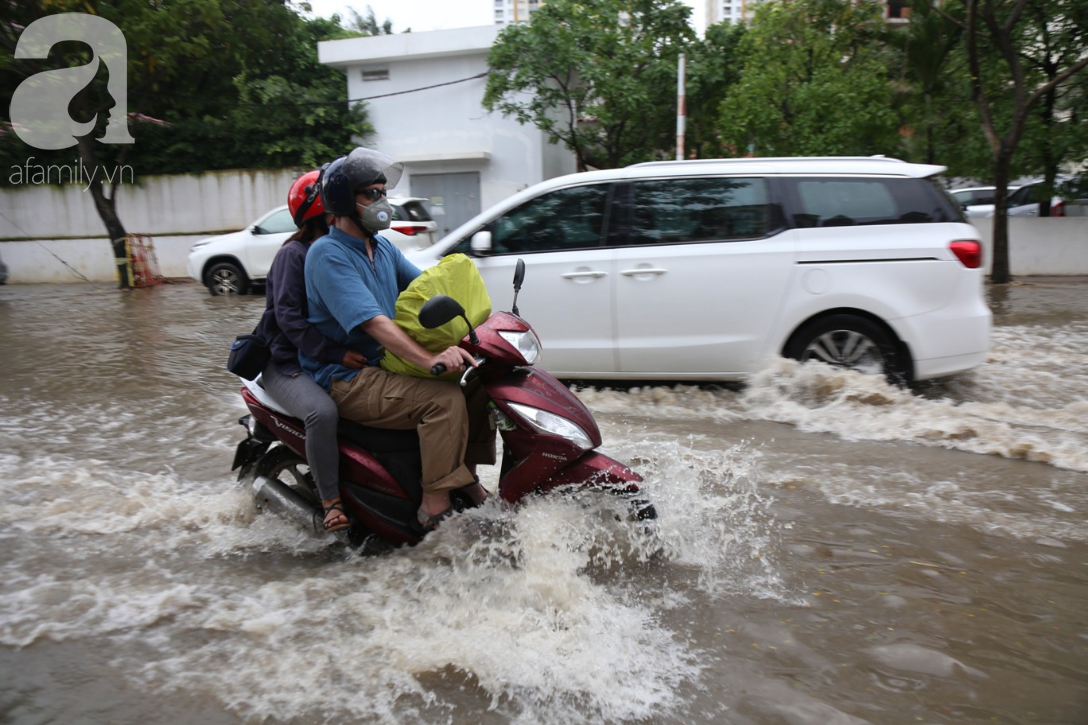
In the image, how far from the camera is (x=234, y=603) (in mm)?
3494

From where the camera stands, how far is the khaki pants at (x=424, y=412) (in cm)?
337

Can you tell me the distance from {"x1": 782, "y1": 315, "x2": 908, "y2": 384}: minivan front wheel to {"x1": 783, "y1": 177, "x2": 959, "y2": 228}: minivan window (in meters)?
0.73

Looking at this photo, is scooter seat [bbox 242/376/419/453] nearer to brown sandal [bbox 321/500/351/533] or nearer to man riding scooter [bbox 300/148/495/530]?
man riding scooter [bbox 300/148/495/530]

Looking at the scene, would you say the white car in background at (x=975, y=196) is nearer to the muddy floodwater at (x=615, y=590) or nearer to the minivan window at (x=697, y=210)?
the minivan window at (x=697, y=210)

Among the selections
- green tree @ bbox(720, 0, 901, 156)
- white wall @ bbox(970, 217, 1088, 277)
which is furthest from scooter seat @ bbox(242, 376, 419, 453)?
white wall @ bbox(970, 217, 1088, 277)

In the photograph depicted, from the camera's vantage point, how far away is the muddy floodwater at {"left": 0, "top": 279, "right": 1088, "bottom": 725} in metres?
2.78

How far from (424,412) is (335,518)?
608mm

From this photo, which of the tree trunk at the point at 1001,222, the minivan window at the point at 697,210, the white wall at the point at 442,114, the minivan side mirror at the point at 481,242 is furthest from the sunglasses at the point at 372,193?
the white wall at the point at 442,114

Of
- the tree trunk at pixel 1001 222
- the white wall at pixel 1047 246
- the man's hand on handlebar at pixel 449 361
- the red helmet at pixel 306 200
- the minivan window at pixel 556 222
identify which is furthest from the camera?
the white wall at pixel 1047 246

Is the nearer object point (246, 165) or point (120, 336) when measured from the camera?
point (120, 336)

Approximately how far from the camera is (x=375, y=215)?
338cm

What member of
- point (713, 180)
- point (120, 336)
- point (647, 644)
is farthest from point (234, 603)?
point (120, 336)

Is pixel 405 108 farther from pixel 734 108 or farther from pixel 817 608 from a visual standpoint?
pixel 817 608

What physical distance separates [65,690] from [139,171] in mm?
21542
